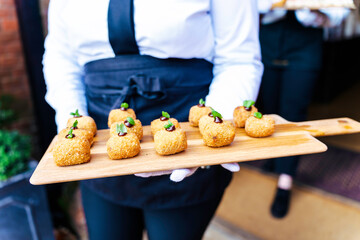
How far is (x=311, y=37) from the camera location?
2.27 m

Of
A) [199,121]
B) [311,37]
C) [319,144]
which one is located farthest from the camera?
[311,37]

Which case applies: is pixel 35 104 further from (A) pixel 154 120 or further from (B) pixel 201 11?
(B) pixel 201 11

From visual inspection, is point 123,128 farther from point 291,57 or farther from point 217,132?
point 291,57

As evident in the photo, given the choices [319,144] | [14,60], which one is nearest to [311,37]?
[319,144]

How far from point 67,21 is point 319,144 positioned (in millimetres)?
1073

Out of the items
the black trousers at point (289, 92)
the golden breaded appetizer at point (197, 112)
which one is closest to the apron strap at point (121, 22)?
the golden breaded appetizer at point (197, 112)

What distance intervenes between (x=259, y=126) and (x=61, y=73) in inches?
34.9

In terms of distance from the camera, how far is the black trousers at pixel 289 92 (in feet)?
7.66

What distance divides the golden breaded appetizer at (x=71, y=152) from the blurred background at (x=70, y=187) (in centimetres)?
131

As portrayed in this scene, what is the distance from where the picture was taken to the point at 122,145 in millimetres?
1044

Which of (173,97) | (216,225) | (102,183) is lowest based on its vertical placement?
(216,225)

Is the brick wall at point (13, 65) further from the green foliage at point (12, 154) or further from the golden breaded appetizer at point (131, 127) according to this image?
the golden breaded appetizer at point (131, 127)

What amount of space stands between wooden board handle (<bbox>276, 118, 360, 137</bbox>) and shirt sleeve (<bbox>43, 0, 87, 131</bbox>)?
896 millimetres

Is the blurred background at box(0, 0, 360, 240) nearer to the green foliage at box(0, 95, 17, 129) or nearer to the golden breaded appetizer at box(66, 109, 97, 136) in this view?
the green foliage at box(0, 95, 17, 129)
